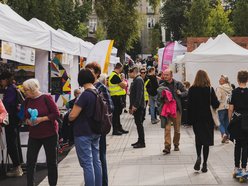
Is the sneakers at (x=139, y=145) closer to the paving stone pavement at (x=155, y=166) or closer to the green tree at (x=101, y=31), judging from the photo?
the paving stone pavement at (x=155, y=166)

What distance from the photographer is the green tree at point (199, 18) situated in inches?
1858

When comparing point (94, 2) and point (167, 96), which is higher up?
point (94, 2)

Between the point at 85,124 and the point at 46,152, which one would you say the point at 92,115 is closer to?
the point at 85,124

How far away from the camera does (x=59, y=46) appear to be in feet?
34.6

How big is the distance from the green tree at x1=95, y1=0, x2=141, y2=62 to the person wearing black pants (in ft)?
73.9

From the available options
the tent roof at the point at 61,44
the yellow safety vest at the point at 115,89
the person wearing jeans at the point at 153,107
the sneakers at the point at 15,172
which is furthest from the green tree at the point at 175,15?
the sneakers at the point at 15,172

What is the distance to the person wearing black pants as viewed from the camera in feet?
20.8

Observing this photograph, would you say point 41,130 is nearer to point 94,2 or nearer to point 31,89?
point 31,89

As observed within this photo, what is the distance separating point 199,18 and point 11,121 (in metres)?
41.3

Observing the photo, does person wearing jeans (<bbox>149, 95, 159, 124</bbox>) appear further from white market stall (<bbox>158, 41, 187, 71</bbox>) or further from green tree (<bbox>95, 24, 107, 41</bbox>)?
green tree (<bbox>95, 24, 107, 41</bbox>)

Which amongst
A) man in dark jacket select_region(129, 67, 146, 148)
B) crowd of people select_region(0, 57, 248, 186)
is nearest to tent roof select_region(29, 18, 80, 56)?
crowd of people select_region(0, 57, 248, 186)

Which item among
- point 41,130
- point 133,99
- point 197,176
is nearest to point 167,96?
point 133,99

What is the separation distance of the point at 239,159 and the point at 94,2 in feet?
73.5

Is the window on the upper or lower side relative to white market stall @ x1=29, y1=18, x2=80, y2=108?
upper
